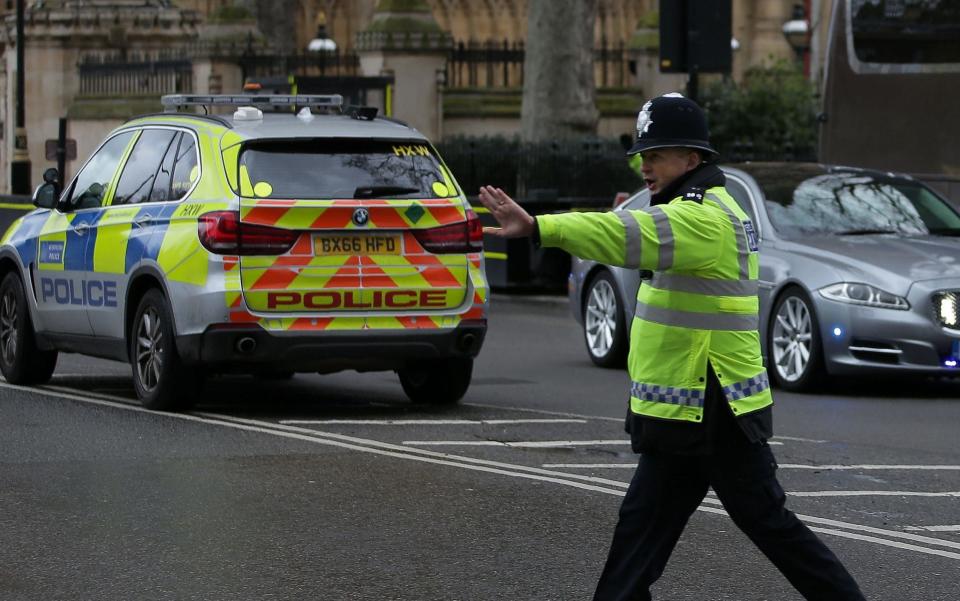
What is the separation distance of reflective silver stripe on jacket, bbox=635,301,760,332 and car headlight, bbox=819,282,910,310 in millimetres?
7109

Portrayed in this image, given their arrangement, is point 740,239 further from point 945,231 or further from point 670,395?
point 945,231

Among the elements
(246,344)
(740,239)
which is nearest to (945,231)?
(246,344)

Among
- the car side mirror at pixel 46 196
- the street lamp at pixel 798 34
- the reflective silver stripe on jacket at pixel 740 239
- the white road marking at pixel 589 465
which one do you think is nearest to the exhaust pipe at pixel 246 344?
the white road marking at pixel 589 465

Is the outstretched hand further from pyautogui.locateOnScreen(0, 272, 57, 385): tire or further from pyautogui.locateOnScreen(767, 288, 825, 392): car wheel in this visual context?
pyautogui.locateOnScreen(0, 272, 57, 385): tire

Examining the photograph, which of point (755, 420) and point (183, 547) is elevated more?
point (755, 420)

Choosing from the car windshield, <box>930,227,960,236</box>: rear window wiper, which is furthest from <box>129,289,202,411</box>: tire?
<box>930,227,960,236</box>: rear window wiper

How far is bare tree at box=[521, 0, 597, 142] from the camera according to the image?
28.2 m

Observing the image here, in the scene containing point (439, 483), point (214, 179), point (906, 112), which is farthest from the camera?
point (906, 112)

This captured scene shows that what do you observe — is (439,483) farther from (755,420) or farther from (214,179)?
(755,420)

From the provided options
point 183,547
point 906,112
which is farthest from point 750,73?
point 183,547

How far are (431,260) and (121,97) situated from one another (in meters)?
26.6

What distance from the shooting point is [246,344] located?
10945mm

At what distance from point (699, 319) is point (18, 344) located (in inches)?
318

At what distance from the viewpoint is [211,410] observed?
463 inches
